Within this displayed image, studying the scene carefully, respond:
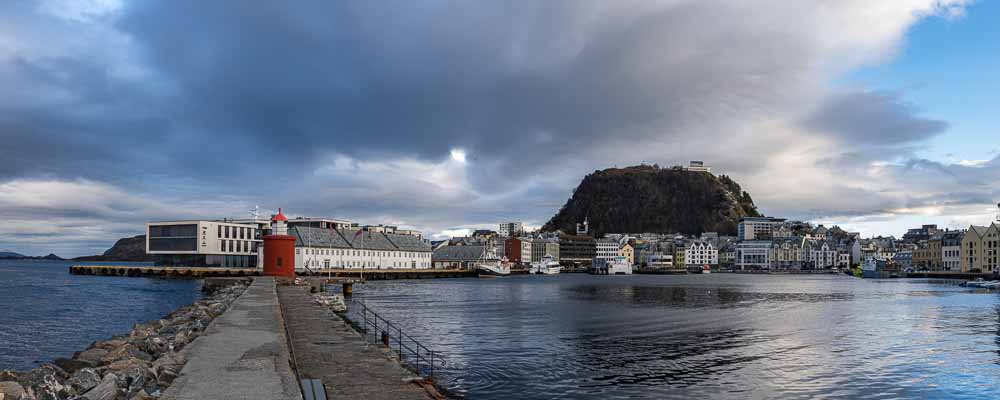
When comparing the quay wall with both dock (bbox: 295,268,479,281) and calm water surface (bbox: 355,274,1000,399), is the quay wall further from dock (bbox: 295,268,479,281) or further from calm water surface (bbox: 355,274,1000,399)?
calm water surface (bbox: 355,274,1000,399)

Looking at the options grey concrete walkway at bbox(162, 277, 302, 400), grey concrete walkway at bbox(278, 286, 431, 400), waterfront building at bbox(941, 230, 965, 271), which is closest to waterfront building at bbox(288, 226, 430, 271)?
grey concrete walkway at bbox(278, 286, 431, 400)

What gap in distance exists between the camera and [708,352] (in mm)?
28812

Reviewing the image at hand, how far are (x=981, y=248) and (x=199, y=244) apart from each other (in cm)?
15950

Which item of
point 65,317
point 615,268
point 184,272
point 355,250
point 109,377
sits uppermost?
point 109,377

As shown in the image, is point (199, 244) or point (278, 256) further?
point (199, 244)

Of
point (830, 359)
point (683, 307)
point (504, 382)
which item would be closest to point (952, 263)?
point (683, 307)

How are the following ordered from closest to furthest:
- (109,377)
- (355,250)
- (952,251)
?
(109,377) → (355,250) → (952,251)

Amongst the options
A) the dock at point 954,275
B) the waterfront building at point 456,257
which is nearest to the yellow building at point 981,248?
the dock at point 954,275

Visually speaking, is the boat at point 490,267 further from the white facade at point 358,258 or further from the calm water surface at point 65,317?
the calm water surface at point 65,317

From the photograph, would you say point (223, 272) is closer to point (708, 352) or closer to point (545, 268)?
point (708, 352)

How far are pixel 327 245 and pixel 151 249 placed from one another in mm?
33725

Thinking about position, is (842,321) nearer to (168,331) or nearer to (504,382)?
(504,382)

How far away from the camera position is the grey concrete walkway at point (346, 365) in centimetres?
1477

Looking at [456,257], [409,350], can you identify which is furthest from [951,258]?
[409,350]
